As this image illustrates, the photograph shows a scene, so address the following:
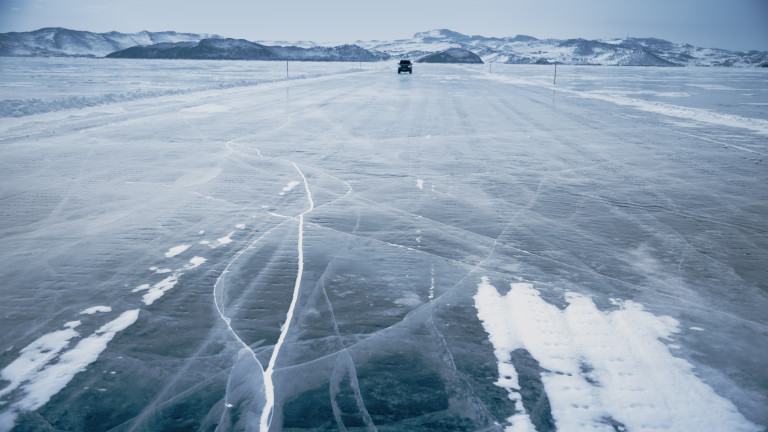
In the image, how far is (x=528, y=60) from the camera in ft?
552

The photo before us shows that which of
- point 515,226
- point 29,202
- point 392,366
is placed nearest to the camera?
point 392,366

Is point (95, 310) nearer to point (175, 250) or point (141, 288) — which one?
point (141, 288)

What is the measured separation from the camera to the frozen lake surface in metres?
2.83

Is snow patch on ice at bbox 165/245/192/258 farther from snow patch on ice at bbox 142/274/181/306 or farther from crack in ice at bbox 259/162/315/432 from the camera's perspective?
crack in ice at bbox 259/162/315/432

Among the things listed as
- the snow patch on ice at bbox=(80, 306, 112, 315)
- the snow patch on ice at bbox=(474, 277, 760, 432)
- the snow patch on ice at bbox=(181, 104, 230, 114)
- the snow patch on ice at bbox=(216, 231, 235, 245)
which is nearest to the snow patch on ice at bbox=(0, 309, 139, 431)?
the snow patch on ice at bbox=(80, 306, 112, 315)

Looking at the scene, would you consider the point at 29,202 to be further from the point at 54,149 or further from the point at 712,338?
the point at 712,338

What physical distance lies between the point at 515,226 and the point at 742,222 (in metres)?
2.63

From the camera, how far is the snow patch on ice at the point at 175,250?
4926 millimetres

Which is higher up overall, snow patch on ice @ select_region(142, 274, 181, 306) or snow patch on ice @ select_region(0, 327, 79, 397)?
snow patch on ice @ select_region(142, 274, 181, 306)

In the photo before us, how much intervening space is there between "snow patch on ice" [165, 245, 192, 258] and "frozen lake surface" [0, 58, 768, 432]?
0.37ft

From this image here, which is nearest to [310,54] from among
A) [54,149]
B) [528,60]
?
[528,60]

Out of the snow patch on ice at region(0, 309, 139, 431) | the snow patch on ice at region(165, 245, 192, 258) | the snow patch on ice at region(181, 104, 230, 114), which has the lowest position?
the snow patch on ice at region(0, 309, 139, 431)

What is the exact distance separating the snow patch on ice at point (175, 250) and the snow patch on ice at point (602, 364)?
285 cm

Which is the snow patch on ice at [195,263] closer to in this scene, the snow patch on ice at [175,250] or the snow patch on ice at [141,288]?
the snow patch on ice at [175,250]
